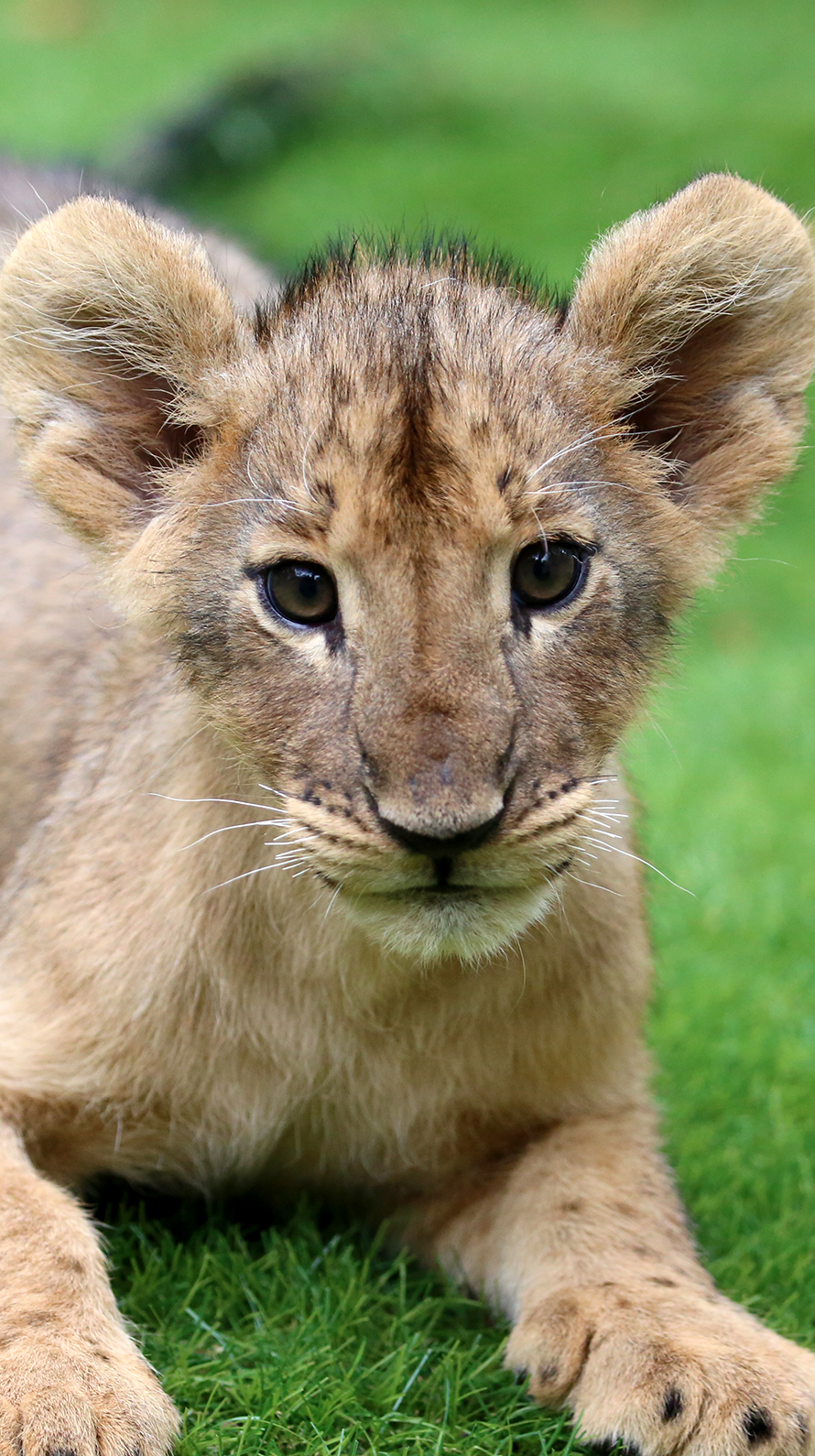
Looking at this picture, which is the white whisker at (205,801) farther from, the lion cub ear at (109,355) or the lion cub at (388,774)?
the lion cub ear at (109,355)

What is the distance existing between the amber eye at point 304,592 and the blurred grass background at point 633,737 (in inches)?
31.3

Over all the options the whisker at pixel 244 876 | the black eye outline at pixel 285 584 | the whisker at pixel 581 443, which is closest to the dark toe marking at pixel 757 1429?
the whisker at pixel 244 876

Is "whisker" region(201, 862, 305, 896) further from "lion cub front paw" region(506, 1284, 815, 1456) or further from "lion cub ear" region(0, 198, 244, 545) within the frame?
"lion cub front paw" region(506, 1284, 815, 1456)

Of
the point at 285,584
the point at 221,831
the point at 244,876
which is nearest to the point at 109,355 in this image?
the point at 285,584

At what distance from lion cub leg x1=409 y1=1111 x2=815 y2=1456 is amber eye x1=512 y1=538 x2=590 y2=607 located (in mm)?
1449

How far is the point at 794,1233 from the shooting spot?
4.36 meters

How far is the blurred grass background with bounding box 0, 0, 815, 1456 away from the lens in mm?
3600

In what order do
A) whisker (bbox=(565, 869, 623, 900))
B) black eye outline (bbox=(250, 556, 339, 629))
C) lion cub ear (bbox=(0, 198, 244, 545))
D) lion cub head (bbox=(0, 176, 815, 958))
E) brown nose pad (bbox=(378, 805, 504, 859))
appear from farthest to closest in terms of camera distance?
whisker (bbox=(565, 869, 623, 900)) → lion cub ear (bbox=(0, 198, 244, 545)) → black eye outline (bbox=(250, 556, 339, 629)) → lion cub head (bbox=(0, 176, 815, 958)) → brown nose pad (bbox=(378, 805, 504, 859))

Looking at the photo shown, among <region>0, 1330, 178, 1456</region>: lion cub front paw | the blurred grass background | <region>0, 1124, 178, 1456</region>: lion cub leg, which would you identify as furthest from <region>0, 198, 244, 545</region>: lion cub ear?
<region>0, 1330, 178, 1456</region>: lion cub front paw

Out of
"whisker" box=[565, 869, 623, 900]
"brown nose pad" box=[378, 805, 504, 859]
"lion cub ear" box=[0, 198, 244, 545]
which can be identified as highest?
"lion cub ear" box=[0, 198, 244, 545]

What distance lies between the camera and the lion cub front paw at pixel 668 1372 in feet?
10.6

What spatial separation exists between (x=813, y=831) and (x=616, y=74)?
16.7m

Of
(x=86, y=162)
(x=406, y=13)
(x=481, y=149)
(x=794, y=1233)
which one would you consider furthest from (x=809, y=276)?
(x=406, y=13)

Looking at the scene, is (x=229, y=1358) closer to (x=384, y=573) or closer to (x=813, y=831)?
(x=384, y=573)
